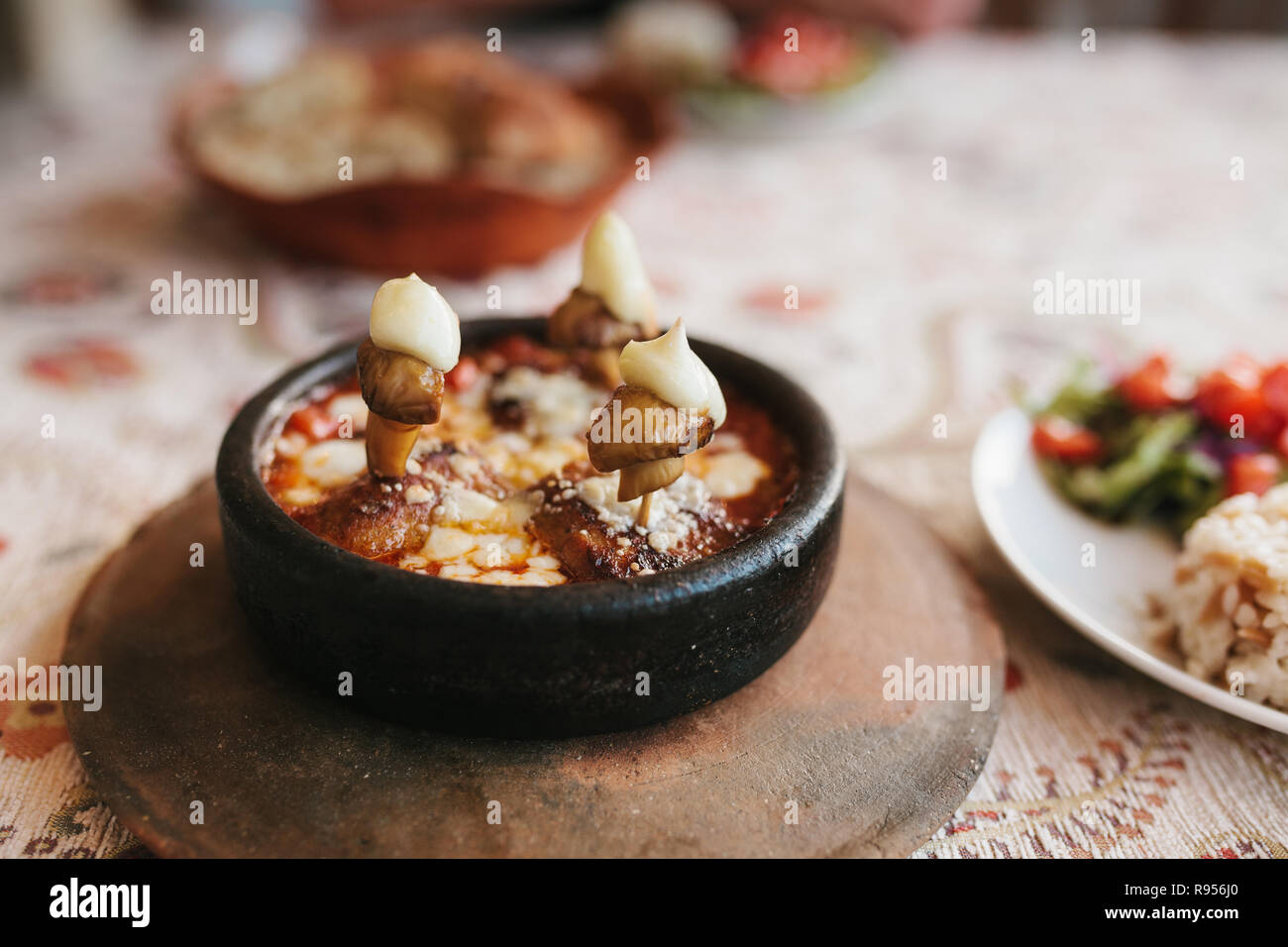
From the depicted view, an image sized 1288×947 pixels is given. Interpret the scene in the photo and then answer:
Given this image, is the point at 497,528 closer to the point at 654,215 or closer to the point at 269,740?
the point at 269,740

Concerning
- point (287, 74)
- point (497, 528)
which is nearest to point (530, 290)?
point (287, 74)

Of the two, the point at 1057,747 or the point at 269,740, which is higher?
the point at 269,740

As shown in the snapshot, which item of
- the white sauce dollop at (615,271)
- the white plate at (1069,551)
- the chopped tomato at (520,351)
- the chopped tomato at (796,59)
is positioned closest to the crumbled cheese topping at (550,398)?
the chopped tomato at (520,351)

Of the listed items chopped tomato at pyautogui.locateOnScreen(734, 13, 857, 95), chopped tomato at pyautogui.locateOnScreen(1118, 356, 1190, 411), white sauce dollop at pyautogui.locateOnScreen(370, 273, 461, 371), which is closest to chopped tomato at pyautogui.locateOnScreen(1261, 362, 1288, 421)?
chopped tomato at pyautogui.locateOnScreen(1118, 356, 1190, 411)

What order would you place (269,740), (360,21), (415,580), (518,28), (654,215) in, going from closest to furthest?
(415,580), (269,740), (654,215), (360,21), (518,28)

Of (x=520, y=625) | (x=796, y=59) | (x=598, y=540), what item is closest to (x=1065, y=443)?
(x=598, y=540)

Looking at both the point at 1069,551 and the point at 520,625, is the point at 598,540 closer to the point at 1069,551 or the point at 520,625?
the point at 520,625

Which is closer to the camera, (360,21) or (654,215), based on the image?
(654,215)

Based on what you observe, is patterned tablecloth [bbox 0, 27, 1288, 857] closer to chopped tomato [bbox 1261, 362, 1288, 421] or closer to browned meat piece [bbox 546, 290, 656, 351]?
chopped tomato [bbox 1261, 362, 1288, 421]
